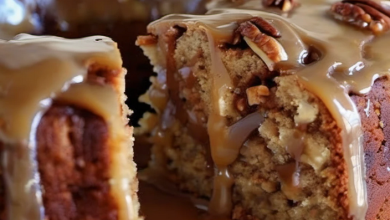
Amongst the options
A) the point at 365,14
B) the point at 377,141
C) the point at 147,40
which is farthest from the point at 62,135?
the point at 365,14

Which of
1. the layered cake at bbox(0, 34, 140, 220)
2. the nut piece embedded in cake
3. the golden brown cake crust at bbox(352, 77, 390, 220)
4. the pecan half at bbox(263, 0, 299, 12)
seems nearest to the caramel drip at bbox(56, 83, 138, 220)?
the layered cake at bbox(0, 34, 140, 220)

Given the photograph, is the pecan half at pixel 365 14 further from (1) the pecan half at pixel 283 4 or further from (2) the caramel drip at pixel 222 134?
(2) the caramel drip at pixel 222 134

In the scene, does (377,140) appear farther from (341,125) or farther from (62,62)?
(62,62)

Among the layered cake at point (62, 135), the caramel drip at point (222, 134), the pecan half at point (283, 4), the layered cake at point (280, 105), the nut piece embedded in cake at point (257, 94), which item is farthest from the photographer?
the pecan half at point (283, 4)

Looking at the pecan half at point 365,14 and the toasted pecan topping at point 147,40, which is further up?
the toasted pecan topping at point 147,40

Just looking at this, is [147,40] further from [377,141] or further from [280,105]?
[377,141]

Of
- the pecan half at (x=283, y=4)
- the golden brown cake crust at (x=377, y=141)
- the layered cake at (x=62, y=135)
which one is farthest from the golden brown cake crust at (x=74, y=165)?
the pecan half at (x=283, y=4)
